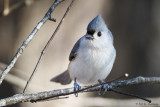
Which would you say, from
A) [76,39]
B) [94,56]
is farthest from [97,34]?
[76,39]

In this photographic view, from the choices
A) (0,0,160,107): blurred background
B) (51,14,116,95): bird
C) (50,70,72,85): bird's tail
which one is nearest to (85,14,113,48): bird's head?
(51,14,116,95): bird

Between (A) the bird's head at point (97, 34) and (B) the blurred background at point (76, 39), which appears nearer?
(A) the bird's head at point (97, 34)

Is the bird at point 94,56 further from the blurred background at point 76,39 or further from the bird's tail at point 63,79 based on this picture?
the bird's tail at point 63,79

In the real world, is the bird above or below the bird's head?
below

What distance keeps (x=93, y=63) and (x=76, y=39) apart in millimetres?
1268

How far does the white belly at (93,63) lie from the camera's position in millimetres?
2570

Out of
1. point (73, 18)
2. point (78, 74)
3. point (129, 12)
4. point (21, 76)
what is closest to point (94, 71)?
point (78, 74)

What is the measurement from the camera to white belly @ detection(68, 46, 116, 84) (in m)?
2.57

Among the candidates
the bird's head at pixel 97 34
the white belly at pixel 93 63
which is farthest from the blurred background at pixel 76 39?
the bird's head at pixel 97 34

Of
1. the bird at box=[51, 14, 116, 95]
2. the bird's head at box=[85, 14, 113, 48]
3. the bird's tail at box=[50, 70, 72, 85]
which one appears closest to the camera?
the bird's head at box=[85, 14, 113, 48]

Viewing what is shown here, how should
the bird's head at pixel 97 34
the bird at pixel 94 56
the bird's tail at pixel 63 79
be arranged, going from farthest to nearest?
1. the bird's tail at pixel 63 79
2. the bird at pixel 94 56
3. the bird's head at pixel 97 34

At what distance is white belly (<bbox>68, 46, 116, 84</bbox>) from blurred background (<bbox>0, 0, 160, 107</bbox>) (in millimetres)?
383

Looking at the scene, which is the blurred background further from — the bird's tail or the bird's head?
the bird's head

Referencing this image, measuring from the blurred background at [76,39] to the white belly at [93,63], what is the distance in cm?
38
